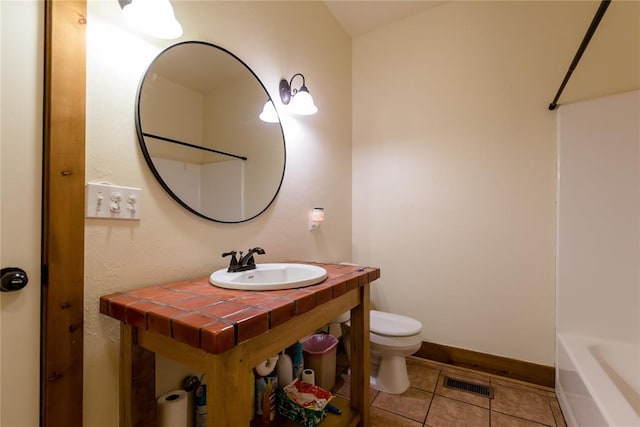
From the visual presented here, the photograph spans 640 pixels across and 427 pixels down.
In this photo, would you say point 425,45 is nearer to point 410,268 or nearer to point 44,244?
point 410,268

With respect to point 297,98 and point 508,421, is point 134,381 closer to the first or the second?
point 297,98

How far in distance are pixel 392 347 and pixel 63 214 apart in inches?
66.2

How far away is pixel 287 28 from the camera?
1802 mm

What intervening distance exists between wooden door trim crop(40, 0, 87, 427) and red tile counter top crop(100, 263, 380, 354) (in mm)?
109

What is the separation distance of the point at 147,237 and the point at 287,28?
157 cm

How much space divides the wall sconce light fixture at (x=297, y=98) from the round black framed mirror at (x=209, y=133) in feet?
0.54

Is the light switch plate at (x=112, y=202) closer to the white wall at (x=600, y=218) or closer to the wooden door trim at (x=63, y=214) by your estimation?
the wooden door trim at (x=63, y=214)

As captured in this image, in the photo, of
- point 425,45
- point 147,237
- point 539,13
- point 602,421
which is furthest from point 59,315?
point 539,13

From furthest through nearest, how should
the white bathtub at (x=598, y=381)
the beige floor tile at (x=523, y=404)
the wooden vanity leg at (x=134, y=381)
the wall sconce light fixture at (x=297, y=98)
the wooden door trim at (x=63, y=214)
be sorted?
the wall sconce light fixture at (x=297, y=98) < the beige floor tile at (x=523, y=404) < the white bathtub at (x=598, y=381) < the wooden vanity leg at (x=134, y=381) < the wooden door trim at (x=63, y=214)

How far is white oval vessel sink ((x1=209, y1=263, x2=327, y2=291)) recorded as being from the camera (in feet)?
3.27

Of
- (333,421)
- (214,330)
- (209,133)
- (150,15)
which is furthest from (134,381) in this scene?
(150,15)

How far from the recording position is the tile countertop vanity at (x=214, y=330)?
0.69 meters

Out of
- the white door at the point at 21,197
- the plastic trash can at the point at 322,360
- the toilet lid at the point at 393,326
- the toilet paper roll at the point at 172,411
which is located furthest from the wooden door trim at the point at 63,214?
the toilet lid at the point at 393,326

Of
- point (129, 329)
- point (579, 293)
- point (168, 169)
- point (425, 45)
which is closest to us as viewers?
point (129, 329)
